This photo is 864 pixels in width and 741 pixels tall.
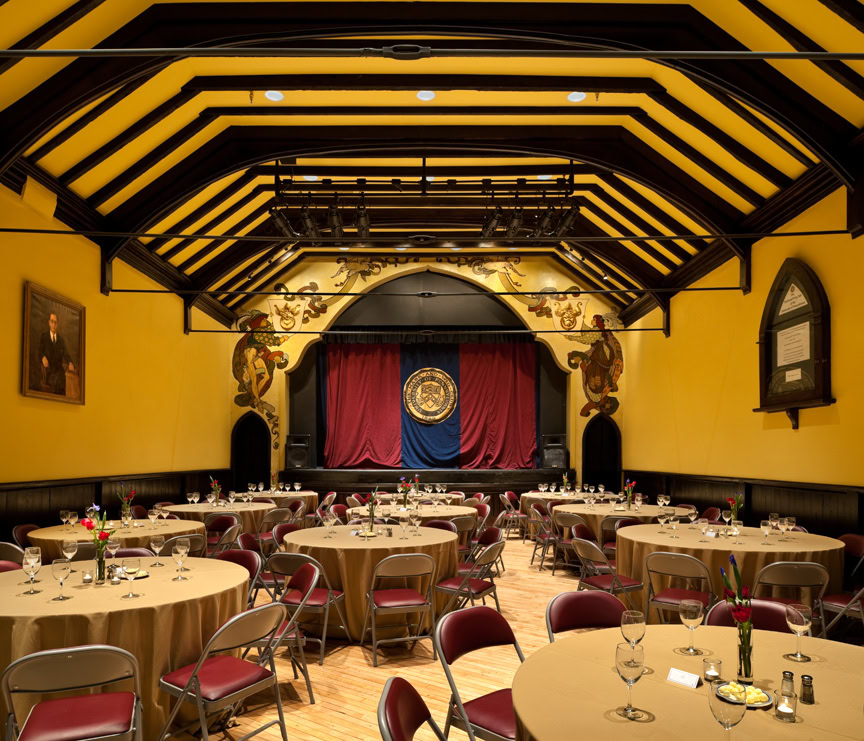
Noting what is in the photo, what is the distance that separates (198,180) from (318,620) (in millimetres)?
6032

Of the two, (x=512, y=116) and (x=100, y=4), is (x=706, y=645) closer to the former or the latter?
(x=100, y=4)

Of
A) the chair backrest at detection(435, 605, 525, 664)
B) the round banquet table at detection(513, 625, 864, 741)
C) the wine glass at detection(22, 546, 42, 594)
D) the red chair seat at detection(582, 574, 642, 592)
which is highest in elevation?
the wine glass at detection(22, 546, 42, 594)

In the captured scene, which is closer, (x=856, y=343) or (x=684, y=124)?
(x=856, y=343)

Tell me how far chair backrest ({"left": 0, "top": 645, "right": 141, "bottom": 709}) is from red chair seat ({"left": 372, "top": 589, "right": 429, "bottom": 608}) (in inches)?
104

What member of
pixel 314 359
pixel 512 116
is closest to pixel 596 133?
pixel 512 116

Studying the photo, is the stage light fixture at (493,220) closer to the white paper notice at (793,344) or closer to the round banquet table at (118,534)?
the white paper notice at (793,344)

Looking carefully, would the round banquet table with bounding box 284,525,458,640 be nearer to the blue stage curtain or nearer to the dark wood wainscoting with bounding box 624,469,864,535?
the dark wood wainscoting with bounding box 624,469,864,535

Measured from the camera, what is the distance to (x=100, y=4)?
5.91 m

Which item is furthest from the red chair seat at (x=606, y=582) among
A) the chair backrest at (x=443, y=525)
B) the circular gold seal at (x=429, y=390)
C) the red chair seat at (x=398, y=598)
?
the circular gold seal at (x=429, y=390)

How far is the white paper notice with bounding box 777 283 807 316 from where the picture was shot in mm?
8087

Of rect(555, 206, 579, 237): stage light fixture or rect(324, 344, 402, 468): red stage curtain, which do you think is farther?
rect(324, 344, 402, 468): red stage curtain

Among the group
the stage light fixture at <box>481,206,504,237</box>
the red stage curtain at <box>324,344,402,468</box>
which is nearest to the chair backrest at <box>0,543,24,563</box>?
the stage light fixture at <box>481,206,504,237</box>

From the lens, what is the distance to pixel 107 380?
9.81 metres

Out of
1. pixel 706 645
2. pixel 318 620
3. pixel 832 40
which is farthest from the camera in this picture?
pixel 318 620
